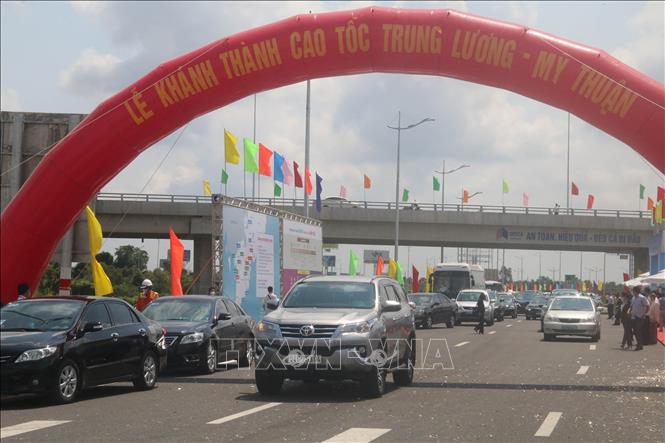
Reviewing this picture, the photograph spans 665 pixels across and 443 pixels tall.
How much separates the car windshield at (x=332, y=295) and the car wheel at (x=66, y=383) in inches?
142

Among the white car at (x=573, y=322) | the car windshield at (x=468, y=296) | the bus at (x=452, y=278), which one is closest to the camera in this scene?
the white car at (x=573, y=322)

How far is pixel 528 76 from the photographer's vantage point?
1847 cm

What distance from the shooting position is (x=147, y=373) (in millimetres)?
15500

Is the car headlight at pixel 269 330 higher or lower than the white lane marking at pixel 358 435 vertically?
higher

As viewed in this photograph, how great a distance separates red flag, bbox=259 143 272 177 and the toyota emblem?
82.7 ft

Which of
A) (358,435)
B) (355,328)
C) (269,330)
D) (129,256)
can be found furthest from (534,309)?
(129,256)

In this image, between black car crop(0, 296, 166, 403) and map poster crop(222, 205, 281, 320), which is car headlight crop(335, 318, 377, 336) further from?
map poster crop(222, 205, 281, 320)

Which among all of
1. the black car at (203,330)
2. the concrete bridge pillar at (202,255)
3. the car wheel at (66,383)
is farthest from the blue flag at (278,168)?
the car wheel at (66,383)

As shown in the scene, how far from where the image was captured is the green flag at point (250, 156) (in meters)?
38.2

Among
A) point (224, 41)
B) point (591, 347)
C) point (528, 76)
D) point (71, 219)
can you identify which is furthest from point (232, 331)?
point (591, 347)

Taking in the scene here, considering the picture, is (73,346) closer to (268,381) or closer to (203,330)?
(268,381)

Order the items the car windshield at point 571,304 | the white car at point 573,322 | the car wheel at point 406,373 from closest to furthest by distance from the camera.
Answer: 1. the car wheel at point 406,373
2. the white car at point 573,322
3. the car windshield at point 571,304

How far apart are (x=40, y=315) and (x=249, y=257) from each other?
14.8 m

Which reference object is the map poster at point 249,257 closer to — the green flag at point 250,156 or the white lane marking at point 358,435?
the green flag at point 250,156
